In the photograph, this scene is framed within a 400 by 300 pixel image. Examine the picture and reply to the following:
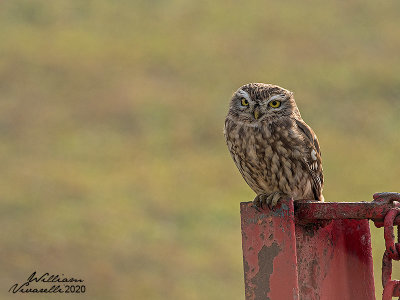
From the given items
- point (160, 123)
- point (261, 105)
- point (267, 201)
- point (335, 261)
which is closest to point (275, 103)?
point (261, 105)

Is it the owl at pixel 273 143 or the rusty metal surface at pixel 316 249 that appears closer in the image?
the rusty metal surface at pixel 316 249

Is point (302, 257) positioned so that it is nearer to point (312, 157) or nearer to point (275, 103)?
point (312, 157)

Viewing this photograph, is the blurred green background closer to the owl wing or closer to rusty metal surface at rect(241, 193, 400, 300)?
the owl wing

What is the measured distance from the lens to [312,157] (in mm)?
4965

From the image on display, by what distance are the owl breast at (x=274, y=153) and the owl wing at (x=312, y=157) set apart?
1.3 inches

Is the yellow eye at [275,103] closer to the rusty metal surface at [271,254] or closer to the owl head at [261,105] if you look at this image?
the owl head at [261,105]

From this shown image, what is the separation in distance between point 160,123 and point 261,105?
12518mm

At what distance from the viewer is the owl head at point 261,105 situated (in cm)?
496

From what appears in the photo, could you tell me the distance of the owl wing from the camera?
16.2 ft

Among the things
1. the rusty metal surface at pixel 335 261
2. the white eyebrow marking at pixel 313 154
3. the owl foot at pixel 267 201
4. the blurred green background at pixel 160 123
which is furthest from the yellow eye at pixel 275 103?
the blurred green background at pixel 160 123

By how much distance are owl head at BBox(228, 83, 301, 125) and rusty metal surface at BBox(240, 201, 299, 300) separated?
2.07 meters

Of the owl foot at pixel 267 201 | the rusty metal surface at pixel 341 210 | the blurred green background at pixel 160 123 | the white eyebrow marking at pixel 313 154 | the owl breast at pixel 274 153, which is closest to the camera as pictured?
the rusty metal surface at pixel 341 210

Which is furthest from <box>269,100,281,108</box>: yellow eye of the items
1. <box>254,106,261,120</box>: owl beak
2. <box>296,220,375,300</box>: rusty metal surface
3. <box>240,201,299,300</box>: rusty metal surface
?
<box>240,201,299,300</box>: rusty metal surface

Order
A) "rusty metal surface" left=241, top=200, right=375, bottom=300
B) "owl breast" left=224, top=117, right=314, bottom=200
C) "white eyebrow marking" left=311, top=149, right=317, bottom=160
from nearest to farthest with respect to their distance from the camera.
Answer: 1. "rusty metal surface" left=241, top=200, right=375, bottom=300
2. "owl breast" left=224, top=117, right=314, bottom=200
3. "white eyebrow marking" left=311, top=149, right=317, bottom=160
